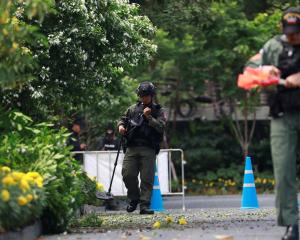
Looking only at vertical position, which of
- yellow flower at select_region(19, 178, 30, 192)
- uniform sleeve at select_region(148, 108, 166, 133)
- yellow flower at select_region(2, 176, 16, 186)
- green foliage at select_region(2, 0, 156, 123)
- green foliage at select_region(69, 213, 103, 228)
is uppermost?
green foliage at select_region(2, 0, 156, 123)

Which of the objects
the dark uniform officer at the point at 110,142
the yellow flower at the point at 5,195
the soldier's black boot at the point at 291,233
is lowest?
the soldier's black boot at the point at 291,233

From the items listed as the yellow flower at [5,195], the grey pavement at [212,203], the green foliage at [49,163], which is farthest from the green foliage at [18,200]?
the grey pavement at [212,203]

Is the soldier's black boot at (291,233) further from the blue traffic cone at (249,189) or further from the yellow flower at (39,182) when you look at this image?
the blue traffic cone at (249,189)

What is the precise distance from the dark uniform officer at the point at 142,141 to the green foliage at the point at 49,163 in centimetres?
259

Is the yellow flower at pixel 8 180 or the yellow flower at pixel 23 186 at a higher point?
the yellow flower at pixel 8 180

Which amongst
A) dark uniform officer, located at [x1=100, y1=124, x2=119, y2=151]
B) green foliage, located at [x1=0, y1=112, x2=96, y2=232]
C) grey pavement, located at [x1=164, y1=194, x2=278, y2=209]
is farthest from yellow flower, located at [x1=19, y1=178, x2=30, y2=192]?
dark uniform officer, located at [x1=100, y1=124, x2=119, y2=151]

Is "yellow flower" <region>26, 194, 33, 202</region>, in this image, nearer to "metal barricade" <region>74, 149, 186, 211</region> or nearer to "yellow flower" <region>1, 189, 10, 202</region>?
"yellow flower" <region>1, 189, 10, 202</region>

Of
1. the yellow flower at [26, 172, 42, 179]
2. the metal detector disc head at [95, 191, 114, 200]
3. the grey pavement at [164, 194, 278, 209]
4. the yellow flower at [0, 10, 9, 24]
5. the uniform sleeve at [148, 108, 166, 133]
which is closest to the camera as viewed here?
the yellow flower at [0, 10, 9, 24]

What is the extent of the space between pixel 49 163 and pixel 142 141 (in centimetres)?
414

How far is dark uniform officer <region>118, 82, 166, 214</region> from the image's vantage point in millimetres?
14930

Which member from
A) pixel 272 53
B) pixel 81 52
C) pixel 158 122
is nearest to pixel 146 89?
pixel 158 122

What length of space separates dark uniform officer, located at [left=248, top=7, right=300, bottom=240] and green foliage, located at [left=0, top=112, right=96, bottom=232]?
250 cm

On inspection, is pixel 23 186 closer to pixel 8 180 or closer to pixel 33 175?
pixel 8 180

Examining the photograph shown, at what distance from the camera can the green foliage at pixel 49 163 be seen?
1096 centimetres
